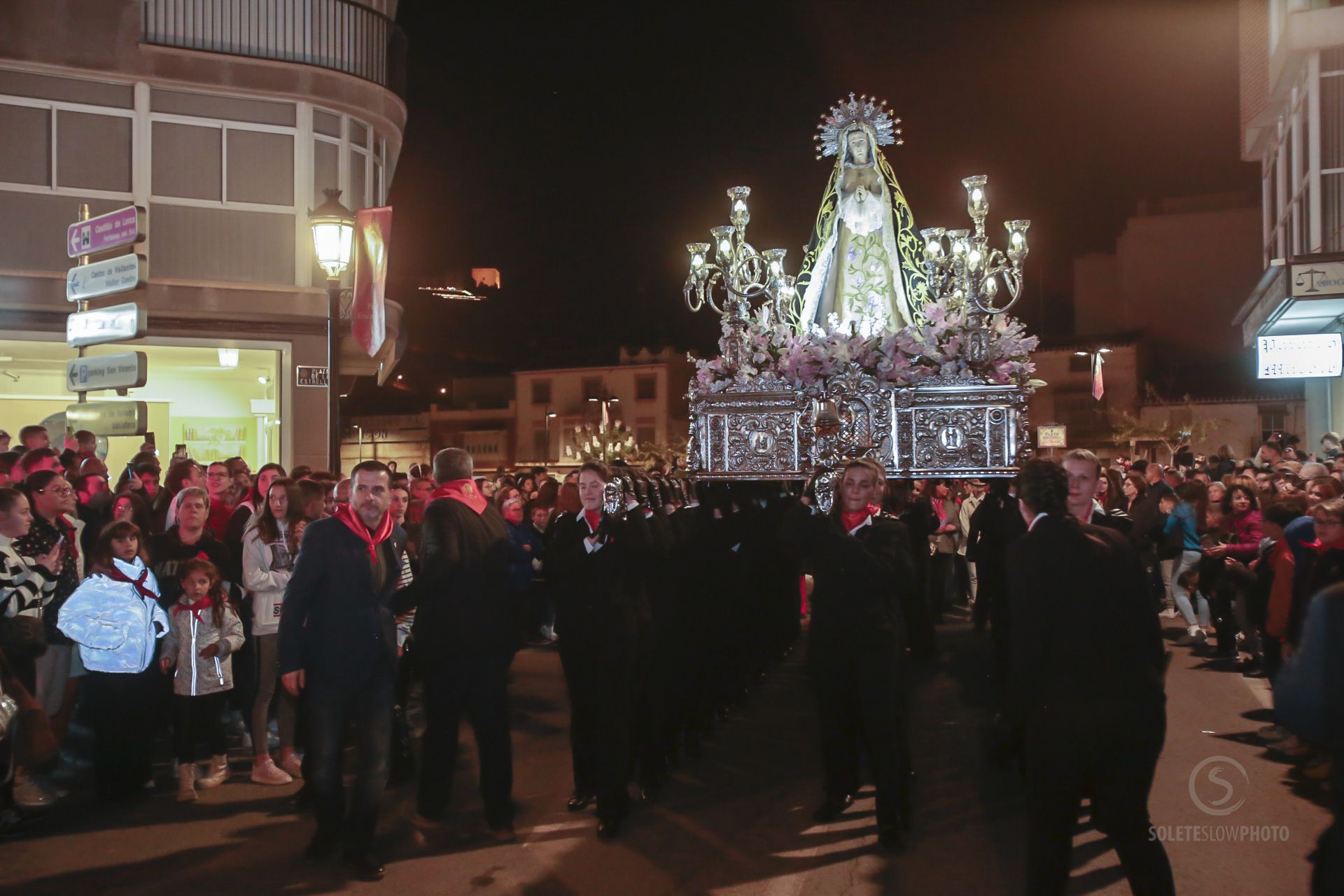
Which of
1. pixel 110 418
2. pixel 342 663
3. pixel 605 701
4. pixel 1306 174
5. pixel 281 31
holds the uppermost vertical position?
pixel 281 31

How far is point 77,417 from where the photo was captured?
11.4 meters

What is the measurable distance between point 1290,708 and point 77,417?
11237mm

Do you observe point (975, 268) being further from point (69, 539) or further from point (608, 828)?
point (69, 539)

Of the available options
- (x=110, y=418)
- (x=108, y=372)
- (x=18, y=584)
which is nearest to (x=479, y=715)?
(x=18, y=584)

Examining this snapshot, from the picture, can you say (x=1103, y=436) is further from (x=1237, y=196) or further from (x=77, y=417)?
(x=77, y=417)

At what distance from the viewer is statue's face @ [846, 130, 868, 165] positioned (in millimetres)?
9672

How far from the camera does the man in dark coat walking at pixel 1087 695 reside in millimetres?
4215

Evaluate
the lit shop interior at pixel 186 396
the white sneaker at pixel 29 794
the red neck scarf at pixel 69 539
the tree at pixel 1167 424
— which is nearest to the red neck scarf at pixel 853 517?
the red neck scarf at pixel 69 539

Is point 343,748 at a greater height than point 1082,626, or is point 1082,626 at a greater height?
point 1082,626

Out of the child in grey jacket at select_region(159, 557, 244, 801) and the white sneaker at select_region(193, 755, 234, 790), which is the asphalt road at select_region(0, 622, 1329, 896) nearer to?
the white sneaker at select_region(193, 755, 234, 790)

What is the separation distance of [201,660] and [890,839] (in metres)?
4.41

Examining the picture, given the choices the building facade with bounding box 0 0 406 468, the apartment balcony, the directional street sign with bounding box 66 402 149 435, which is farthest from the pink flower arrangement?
the apartment balcony

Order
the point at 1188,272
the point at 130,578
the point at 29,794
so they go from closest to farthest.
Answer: the point at 29,794, the point at 130,578, the point at 1188,272

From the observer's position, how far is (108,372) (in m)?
10.8
